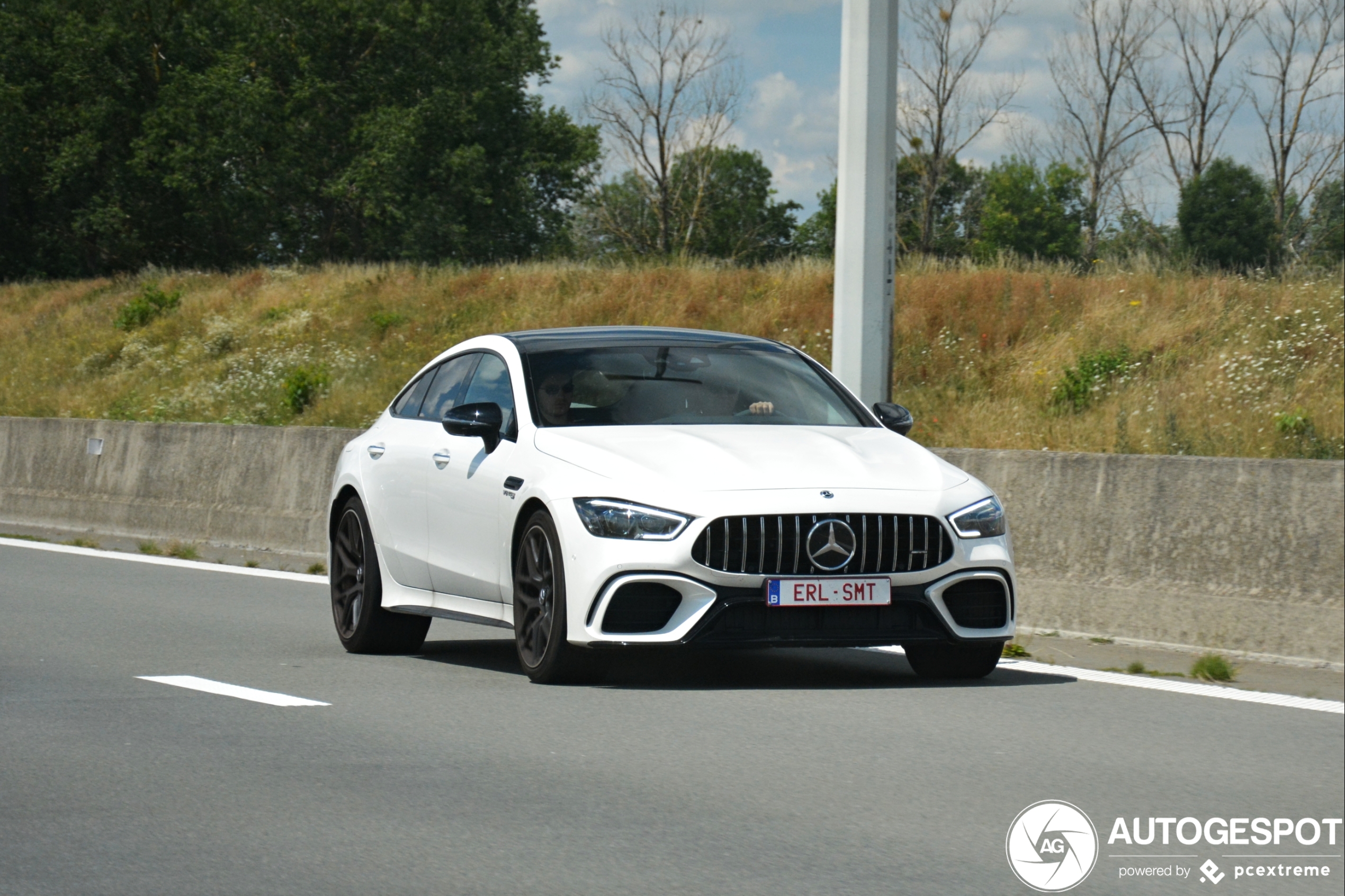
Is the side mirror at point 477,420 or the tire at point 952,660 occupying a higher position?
the side mirror at point 477,420

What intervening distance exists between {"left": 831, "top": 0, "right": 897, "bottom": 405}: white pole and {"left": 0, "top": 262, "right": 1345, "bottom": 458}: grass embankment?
269 centimetres

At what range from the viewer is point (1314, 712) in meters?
8.20

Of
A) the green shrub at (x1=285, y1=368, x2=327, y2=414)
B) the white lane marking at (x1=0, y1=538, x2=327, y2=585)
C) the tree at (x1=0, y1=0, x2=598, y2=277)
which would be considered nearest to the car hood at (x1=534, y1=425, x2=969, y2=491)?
the white lane marking at (x1=0, y1=538, x2=327, y2=585)

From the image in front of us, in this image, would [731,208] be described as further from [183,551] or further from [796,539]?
[796,539]

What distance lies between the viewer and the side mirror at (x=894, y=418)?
955 cm

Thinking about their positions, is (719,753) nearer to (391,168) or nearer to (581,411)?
(581,411)

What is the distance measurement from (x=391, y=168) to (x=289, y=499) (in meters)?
47.4

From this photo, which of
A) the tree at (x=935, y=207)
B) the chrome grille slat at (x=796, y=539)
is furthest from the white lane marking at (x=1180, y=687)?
the tree at (x=935, y=207)

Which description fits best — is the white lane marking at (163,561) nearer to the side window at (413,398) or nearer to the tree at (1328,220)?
the side window at (413,398)

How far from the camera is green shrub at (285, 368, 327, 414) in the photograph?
92.3 ft

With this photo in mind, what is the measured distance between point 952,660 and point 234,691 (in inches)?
132

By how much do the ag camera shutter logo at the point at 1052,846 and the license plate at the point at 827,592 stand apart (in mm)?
1910

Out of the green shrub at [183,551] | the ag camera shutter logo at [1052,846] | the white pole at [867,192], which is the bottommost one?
the green shrub at [183,551]

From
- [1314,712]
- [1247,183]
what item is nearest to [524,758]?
[1314,712]
